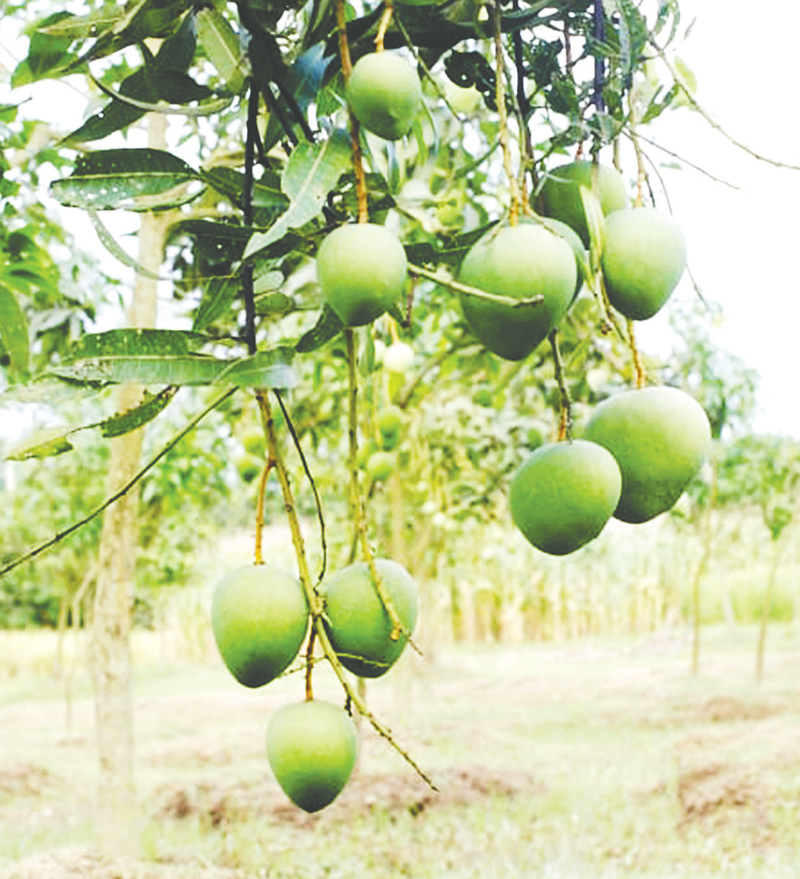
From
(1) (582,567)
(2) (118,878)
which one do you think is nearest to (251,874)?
(2) (118,878)

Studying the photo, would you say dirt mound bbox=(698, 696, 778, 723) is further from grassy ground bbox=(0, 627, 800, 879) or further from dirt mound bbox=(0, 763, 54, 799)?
dirt mound bbox=(0, 763, 54, 799)

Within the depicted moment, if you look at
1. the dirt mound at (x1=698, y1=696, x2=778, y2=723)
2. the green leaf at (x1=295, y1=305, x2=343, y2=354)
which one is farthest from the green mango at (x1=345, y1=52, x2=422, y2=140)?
the dirt mound at (x1=698, y1=696, x2=778, y2=723)

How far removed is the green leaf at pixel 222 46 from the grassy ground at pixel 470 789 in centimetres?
158

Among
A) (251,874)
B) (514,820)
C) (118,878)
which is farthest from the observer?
(514,820)

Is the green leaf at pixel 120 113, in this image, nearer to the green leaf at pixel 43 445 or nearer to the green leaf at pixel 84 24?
the green leaf at pixel 84 24

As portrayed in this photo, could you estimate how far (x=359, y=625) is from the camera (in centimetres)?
62

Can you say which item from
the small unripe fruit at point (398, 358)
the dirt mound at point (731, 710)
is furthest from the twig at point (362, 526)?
the dirt mound at point (731, 710)

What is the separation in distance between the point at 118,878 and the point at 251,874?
1.19 meters

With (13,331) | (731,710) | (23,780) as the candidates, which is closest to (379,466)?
(13,331)

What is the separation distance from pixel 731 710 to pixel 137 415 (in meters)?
7.66

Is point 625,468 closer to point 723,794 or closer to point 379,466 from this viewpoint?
point 379,466

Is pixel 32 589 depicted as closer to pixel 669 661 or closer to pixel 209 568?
pixel 209 568

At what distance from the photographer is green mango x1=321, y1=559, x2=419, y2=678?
617 mm

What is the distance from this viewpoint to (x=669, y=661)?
1205cm
